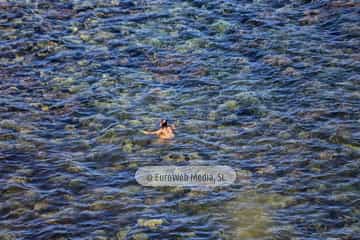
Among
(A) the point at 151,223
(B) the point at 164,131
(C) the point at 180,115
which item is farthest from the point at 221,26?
(A) the point at 151,223

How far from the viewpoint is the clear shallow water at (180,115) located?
2333 cm

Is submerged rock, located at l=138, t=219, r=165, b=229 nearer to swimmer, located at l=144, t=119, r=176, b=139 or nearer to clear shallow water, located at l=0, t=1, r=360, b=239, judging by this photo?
clear shallow water, located at l=0, t=1, r=360, b=239

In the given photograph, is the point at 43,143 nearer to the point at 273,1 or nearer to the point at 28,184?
the point at 28,184

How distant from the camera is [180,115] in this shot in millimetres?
29578

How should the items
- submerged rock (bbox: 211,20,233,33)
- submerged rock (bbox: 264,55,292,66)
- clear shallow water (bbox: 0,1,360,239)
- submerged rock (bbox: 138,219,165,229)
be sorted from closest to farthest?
submerged rock (bbox: 138,219,165,229), clear shallow water (bbox: 0,1,360,239), submerged rock (bbox: 264,55,292,66), submerged rock (bbox: 211,20,233,33)

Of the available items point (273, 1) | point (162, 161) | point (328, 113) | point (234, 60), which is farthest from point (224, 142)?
point (273, 1)

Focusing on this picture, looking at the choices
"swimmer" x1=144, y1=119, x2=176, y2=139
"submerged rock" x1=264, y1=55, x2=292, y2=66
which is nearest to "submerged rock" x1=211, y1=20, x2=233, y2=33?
"submerged rock" x1=264, y1=55, x2=292, y2=66

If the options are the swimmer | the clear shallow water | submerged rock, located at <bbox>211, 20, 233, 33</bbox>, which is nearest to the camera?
the clear shallow water

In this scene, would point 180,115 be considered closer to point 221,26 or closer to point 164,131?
point 164,131

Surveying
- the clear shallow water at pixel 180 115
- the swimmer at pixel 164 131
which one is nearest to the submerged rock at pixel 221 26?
the clear shallow water at pixel 180 115

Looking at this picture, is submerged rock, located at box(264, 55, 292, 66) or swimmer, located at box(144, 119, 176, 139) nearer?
swimmer, located at box(144, 119, 176, 139)

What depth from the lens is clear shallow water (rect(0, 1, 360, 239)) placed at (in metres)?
23.3

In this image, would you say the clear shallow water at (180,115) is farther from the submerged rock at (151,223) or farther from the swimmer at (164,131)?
the swimmer at (164,131)

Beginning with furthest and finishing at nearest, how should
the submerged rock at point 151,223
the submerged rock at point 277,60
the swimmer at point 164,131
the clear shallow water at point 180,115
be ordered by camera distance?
the submerged rock at point 277,60
the swimmer at point 164,131
the clear shallow water at point 180,115
the submerged rock at point 151,223
